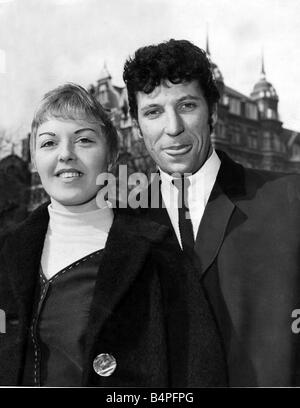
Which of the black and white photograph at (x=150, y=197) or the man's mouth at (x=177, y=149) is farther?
the man's mouth at (x=177, y=149)

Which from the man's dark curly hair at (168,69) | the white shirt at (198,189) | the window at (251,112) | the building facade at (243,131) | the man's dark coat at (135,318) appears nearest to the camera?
the man's dark coat at (135,318)

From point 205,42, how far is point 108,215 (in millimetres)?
1031

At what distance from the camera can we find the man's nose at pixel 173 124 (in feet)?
6.61

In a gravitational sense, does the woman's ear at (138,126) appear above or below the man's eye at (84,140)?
above

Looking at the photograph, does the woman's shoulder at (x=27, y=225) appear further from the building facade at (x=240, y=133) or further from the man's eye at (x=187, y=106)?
the man's eye at (x=187, y=106)

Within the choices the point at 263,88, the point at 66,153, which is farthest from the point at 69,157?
the point at 263,88

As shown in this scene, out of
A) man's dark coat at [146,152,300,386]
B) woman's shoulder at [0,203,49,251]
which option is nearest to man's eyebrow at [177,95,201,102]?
man's dark coat at [146,152,300,386]

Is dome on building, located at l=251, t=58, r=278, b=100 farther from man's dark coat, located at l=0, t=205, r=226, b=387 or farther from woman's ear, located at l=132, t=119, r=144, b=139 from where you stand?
man's dark coat, located at l=0, t=205, r=226, b=387

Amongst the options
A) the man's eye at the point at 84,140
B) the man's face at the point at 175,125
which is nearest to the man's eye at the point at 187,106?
the man's face at the point at 175,125

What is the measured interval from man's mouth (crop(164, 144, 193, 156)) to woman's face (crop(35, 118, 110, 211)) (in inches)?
11.6

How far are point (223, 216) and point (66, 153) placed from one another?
695 mm

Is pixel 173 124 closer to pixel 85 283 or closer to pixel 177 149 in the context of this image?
pixel 177 149

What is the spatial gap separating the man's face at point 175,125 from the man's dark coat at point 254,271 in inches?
7.3

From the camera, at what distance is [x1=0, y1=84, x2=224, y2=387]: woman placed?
177 centimetres
